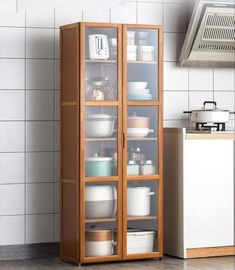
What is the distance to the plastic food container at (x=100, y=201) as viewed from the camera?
4.76m

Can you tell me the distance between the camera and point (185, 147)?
16.1 feet

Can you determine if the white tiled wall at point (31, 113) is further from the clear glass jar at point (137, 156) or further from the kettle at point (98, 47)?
the clear glass jar at point (137, 156)

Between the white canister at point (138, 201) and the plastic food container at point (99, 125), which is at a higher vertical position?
the plastic food container at point (99, 125)

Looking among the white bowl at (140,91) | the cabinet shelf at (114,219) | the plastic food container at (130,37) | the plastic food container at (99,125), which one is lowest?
the cabinet shelf at (114,219)

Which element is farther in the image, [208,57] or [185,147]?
[208,57]

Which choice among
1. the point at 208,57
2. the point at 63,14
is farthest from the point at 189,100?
the point at 63,14

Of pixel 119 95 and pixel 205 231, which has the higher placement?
pixel 119 95

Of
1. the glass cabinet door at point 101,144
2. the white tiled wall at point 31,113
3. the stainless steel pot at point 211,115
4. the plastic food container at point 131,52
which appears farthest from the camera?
the stainless steel pot at point 211,115

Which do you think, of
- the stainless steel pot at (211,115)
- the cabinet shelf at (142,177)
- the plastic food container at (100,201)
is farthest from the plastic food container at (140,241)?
the stainless steel pot at (211,115)

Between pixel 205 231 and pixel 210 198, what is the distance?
24 cm

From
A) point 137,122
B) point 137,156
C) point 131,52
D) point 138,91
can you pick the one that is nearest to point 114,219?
point 137,156

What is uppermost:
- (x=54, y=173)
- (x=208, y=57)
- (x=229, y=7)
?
(x=229, y=7)

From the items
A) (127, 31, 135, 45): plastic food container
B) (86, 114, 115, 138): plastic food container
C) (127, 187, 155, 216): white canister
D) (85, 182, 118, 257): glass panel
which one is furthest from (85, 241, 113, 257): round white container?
(127, 31, 135, 45): plastic food container

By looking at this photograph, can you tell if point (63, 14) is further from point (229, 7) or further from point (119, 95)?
point (229, 7)
